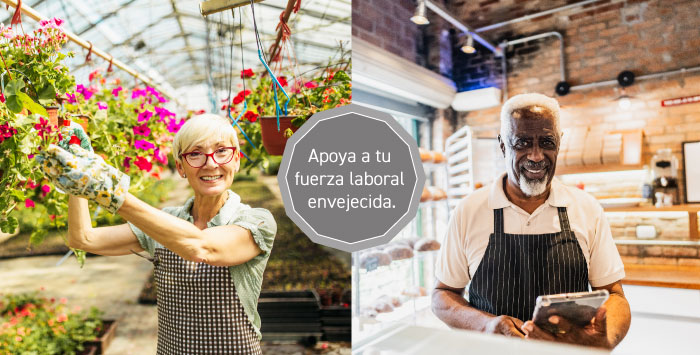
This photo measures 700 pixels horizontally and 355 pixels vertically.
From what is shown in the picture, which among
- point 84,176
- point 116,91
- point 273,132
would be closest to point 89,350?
point 116,91

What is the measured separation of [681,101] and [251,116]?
56.7 inches

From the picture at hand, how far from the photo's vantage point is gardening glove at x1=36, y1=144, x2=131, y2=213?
3.53 ft

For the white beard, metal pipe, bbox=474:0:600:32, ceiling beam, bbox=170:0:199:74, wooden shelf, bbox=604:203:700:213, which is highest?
ceiling beam, bbox=170:0:199:74

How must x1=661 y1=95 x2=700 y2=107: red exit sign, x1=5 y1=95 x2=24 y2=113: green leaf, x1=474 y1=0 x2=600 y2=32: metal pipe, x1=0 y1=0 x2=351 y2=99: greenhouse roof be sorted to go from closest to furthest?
x1=5 y1=95 x2=24 y2=113: green leaf, x1=661 y1=95 x2=700 y2=107: red exit sign, x1=474 y1=0 x2=600 y2=32: metal pipe, x1=0 y1=0 x2=351 y2=99: greenhouse roof

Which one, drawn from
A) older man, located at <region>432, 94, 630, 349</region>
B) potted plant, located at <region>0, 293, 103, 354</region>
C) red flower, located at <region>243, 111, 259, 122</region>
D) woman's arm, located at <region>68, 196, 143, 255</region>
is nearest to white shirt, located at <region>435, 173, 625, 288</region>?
older man, located at <region>432, 94, 630, 349</region>

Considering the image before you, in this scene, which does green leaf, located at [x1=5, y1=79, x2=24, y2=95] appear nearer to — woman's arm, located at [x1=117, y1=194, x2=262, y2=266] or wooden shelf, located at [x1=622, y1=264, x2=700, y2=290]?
woman's arm, located at [x1=117, y1=194, x2=262, y2=266]

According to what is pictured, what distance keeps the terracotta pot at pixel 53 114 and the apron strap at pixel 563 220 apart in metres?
1.58

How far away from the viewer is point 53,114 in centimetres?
141

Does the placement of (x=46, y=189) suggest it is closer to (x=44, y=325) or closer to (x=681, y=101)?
(x=44, y=325)

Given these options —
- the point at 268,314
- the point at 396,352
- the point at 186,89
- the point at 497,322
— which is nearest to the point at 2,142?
the point at 186,89

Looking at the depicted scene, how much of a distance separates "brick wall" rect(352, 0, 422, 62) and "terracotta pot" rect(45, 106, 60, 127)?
1.17 meters

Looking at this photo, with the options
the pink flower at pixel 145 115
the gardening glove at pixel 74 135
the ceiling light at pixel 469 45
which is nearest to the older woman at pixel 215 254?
the gardening glove at pixel 74 135

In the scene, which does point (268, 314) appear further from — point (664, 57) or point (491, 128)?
point (664, 57)

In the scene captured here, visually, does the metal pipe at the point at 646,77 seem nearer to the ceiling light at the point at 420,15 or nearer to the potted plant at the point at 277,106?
the ceiling light at the point at 420,15
